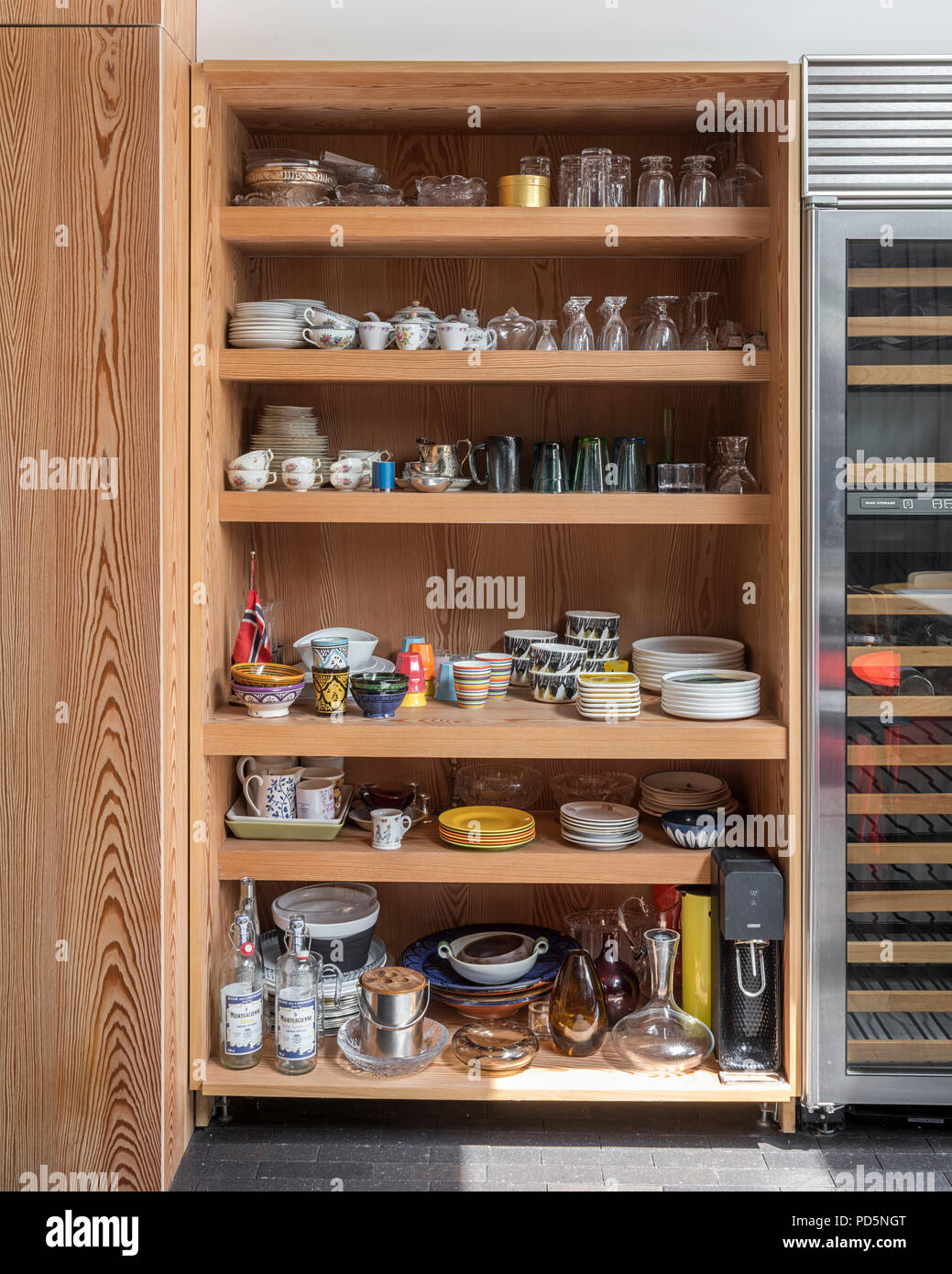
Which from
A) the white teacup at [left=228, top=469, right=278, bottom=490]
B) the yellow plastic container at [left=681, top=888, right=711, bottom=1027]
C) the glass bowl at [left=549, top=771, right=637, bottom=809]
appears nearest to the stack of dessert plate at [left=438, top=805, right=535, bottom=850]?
the glass bowl at [left=549, top=771, right=637, bottom=809]

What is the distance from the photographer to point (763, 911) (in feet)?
7.73

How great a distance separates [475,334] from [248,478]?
610 mm

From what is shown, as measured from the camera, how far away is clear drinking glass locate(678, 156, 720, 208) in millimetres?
2535

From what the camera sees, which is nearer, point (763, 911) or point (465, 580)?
point (763, 911)

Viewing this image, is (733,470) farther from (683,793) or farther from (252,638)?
(252,638)

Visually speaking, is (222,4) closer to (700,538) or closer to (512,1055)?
(700,538)

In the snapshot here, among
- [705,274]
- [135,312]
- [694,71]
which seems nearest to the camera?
[135,312]

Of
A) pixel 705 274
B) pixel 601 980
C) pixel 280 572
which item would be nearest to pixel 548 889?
pixel 601 980

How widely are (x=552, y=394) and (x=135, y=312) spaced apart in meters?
1.09

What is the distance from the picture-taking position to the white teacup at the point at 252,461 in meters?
2.55

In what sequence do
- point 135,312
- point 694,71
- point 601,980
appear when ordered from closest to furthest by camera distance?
1. point 135,312
2. point 694,71
3. point 601,980

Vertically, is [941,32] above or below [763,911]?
above

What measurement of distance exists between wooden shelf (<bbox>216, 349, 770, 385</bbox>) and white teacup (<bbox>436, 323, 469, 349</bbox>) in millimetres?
41

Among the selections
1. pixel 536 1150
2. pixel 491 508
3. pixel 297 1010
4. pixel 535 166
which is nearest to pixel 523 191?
pixel 535 166
